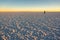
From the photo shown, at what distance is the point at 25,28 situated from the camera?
117 inches

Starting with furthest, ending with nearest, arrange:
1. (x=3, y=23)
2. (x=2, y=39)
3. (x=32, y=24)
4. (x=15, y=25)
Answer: (x=32, y=24) < (x=15, y=25) < (x=3, y=23) < (x=2, y=39)

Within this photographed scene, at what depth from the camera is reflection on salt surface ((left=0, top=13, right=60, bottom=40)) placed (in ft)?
8.43

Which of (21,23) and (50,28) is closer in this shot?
(21,23)

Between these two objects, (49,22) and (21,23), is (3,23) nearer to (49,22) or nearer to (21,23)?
(21,23)

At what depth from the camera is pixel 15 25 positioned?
2951mm

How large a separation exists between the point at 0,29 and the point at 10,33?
282 mm

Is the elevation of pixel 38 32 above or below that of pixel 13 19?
below

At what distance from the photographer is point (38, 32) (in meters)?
2.96

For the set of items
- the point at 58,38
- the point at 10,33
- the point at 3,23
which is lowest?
the point at 58,38

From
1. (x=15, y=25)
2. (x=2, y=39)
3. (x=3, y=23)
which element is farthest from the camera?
(x=15, y=25)

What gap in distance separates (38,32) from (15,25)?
608 mm

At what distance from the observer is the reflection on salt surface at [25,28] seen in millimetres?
2568

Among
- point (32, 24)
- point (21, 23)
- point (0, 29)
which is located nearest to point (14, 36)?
point (0, 29)

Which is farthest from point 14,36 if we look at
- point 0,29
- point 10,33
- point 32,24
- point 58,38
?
point 58,38
